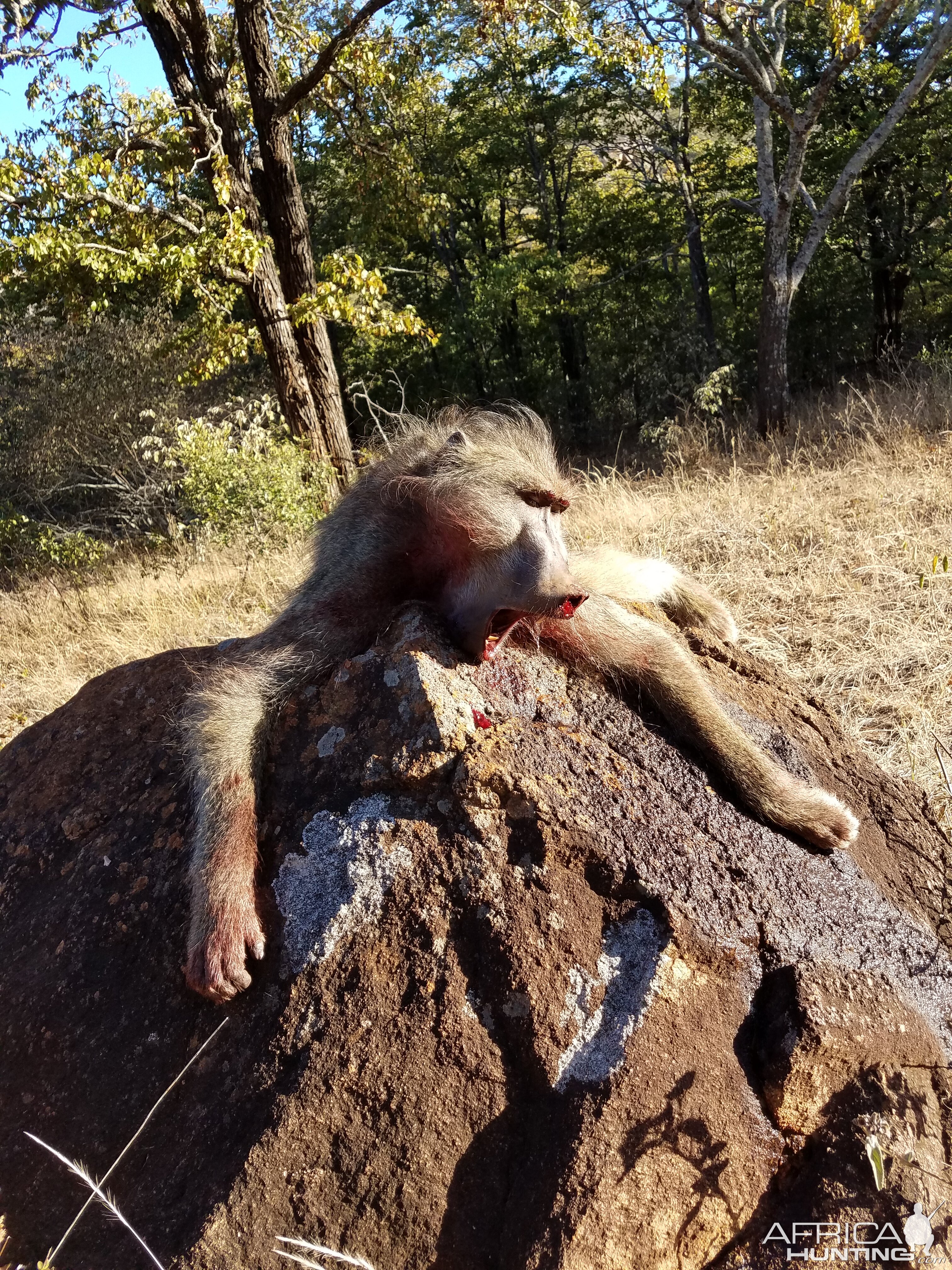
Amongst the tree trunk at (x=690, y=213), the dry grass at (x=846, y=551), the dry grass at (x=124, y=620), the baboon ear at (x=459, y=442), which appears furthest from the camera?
the tree trunk at (x=690, y=213)

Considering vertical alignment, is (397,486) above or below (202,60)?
below

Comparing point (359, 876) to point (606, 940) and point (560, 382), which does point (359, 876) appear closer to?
point (606, 940)

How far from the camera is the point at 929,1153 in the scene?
6.29ft

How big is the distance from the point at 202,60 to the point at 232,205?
159 cm

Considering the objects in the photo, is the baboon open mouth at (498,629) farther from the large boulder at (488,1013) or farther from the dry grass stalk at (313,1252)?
the dry grass stalk at (313,1252)

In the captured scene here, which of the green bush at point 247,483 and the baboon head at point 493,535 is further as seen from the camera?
the green bush at point 247,483

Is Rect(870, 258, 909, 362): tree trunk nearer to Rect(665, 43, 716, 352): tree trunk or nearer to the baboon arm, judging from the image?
Rect(665, 43, 716, 352): tree trunk

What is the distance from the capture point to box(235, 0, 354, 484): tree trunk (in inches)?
385

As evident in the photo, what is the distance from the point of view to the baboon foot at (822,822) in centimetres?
253

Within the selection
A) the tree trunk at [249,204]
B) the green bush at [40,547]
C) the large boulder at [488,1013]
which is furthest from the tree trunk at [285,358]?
the large boulder at [488,1013]

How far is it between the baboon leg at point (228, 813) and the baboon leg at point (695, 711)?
0.89 m

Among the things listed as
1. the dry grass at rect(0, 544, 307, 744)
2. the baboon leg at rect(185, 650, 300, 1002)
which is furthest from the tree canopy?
the baboon leg at rect(185, 650, 300, 1002)

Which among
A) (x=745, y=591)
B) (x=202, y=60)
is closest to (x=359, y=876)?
(x=745, y=591)

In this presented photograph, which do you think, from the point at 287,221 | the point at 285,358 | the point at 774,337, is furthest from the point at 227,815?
the point at 774,337
